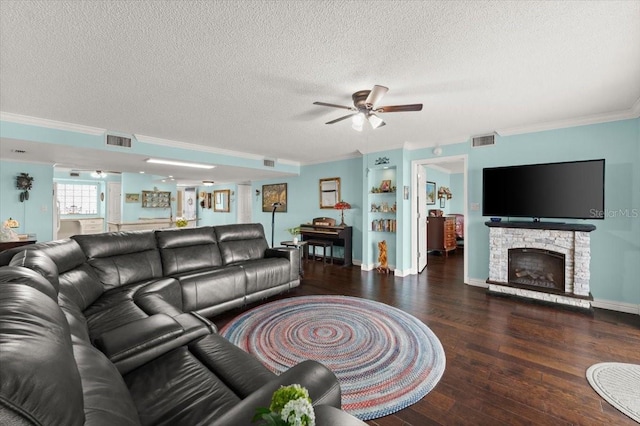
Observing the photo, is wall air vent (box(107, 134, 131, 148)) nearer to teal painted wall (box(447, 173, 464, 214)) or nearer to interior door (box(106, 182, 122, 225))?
interior door (box(106, 182, 122, 225))

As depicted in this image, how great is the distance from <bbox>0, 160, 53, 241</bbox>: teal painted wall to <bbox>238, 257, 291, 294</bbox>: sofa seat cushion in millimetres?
4785

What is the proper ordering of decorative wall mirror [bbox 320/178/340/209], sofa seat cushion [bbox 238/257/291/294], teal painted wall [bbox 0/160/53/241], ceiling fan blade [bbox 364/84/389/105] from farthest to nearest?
1. decorative wall mirror [bbox 320/178/340/209]
2. teal painted wall [bbox 0/160/53/241]
3. sofa seat cushion [bbox 238/257/291/294]
4. ceiling fan blade [bbox 364/84/389/105]

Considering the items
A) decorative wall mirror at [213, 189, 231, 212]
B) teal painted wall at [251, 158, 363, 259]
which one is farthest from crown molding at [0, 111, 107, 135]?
decorative wall mirror at [213, 189, 231, 212]

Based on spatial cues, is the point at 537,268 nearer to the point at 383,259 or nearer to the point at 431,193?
the point at 383,259

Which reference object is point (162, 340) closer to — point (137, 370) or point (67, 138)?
point (137, 370)

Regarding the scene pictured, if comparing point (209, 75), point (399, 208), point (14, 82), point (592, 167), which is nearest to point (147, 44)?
point (209, 75)

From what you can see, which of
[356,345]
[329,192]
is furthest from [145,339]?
[329,192]

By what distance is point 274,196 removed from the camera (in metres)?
7.98

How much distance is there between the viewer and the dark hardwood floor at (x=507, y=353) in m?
1.75

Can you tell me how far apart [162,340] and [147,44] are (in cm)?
198

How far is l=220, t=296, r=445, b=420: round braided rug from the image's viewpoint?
6.42ft

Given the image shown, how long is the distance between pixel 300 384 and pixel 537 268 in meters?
4.17

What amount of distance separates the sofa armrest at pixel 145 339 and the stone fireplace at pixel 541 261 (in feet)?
13.1

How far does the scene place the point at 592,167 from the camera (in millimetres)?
3396
